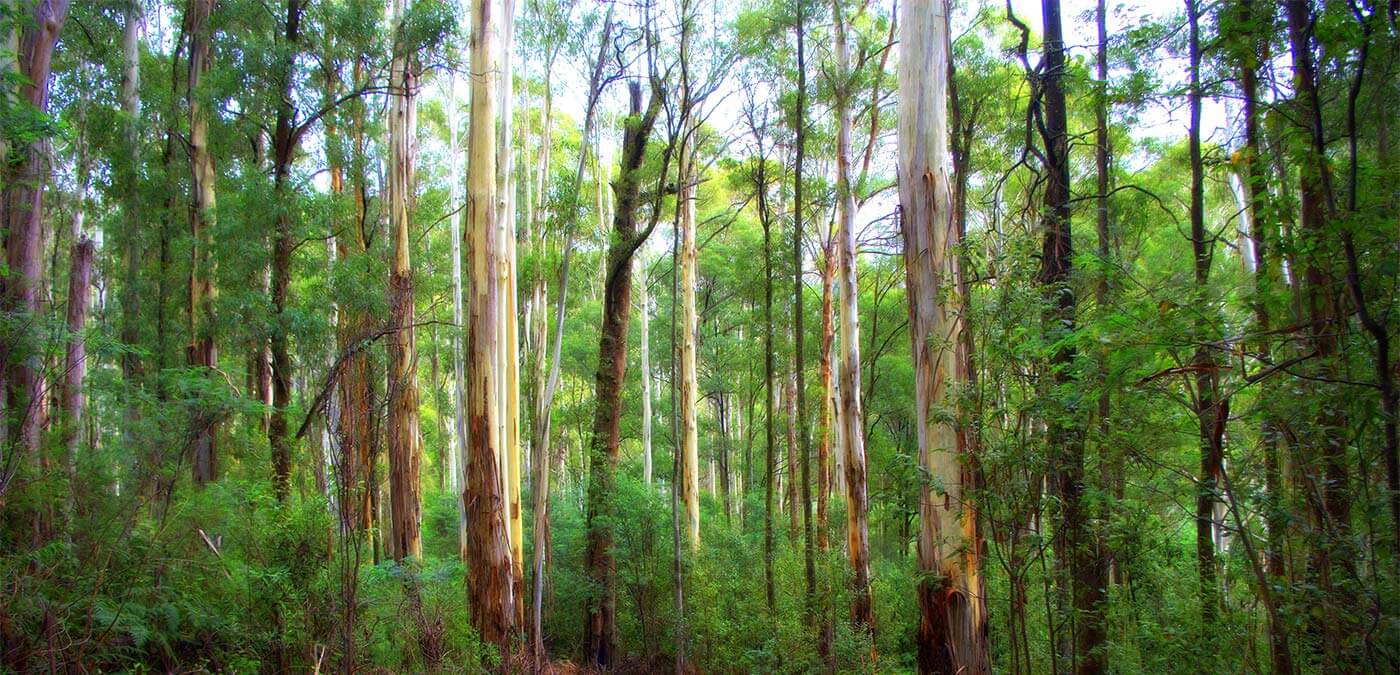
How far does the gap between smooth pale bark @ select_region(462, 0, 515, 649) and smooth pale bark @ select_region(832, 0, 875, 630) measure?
454 cm

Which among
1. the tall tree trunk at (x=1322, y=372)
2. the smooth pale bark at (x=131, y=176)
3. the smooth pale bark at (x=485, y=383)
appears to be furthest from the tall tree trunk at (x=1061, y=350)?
the smooth pale bark at (x=131, y=176)

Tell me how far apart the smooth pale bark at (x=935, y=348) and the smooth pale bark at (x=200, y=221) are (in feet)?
26.8

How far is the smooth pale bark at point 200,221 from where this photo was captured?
946cm

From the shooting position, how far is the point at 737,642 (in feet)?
32.6

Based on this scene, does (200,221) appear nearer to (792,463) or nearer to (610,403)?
(610,403)

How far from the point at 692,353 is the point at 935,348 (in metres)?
9.22

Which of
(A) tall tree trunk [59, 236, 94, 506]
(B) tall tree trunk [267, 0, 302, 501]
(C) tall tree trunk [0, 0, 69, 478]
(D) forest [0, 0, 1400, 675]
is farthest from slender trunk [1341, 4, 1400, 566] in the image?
(B) tall tree trunk [267, 0, 302, 501]

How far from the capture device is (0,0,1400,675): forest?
3.35 meters

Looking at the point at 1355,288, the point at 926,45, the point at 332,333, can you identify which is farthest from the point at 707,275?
the point at 1355,288

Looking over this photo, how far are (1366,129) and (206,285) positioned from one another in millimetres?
11972

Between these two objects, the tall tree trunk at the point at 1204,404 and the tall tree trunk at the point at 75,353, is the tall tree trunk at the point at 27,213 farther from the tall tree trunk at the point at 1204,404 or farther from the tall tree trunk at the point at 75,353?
the tall tree trunk at the point at 1204,404

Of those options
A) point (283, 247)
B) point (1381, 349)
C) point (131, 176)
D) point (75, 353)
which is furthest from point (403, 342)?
point (1381, 349)

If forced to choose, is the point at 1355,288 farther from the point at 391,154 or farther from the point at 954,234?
the point at 391,154

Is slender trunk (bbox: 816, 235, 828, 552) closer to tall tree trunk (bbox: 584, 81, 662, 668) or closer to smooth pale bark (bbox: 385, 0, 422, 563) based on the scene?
tall tree trunk (bbox: 584, 81, 662, 668)
